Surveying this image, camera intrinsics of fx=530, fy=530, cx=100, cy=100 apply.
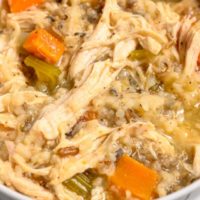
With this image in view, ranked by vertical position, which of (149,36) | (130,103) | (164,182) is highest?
(149,36)

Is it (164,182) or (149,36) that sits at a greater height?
(149,36)

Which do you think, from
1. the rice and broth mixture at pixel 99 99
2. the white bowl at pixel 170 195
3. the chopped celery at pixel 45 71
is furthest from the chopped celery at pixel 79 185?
the chopped celery at pixel 45 71

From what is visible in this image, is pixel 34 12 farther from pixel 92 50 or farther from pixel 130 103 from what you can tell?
pixel 130 103

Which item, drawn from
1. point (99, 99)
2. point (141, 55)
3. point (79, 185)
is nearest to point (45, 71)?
Answer: point (99, 99)

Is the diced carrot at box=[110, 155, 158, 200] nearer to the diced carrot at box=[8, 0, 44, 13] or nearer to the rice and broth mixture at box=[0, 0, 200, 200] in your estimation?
the rice and broth mixture at box=[0, 0, 200, 200]

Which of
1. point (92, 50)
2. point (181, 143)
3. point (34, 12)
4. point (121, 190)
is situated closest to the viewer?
point (121, 190)

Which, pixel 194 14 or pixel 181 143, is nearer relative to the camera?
pixel 181 143

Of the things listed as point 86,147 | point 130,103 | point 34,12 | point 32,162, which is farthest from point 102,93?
point 34,12
